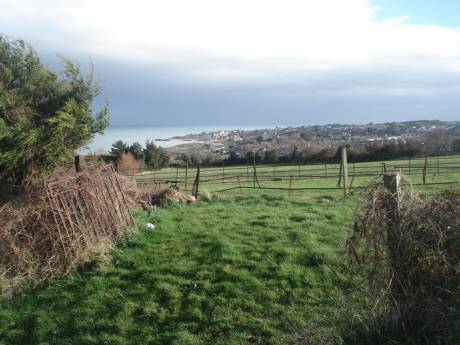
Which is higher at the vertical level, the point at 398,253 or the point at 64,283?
the point at 398,253

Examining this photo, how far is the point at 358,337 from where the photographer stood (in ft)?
13.5

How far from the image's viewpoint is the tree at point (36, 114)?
9.31m

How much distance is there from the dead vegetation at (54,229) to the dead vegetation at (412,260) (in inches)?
202

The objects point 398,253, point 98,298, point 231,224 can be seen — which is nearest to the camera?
point 398,253

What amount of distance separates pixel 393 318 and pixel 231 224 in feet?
18.0

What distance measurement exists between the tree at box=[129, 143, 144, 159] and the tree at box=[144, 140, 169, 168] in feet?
2.47

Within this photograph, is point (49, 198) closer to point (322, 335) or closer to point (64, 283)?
point (64, 283)

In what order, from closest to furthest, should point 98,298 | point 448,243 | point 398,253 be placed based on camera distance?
point 448,243, point 398,253, point 98,298

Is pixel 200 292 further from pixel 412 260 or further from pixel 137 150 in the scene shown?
pixel 137 150

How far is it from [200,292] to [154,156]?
5389cm

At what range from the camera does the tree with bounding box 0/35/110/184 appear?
931cm

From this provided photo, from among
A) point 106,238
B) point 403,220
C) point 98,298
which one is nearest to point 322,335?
point 403,220

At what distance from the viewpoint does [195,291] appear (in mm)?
6438

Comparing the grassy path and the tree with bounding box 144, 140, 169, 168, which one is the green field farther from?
the tree with bounding box 144, 140, 169, 168
